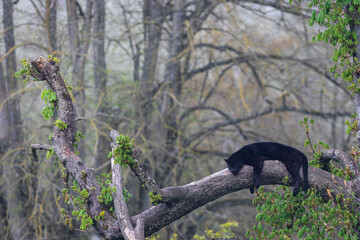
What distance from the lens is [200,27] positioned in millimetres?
12305

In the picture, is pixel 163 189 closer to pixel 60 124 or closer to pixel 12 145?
pixel 60 124

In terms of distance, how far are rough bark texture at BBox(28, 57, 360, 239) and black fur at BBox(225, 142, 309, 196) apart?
0.07 metres

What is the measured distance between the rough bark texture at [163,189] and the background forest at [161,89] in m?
5.24

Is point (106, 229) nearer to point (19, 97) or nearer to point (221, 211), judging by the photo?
point (19, 97)

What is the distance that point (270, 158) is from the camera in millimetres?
5219

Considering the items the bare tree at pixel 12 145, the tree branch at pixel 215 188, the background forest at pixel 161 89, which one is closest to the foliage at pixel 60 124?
the tree branch at pixel 215 188

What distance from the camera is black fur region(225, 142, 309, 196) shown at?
504 cm

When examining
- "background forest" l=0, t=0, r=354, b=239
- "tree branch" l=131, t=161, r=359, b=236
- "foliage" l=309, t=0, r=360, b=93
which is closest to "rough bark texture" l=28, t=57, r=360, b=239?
"tree branch" l=131, t=161, r=359, b=236

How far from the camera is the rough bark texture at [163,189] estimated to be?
4.84 m

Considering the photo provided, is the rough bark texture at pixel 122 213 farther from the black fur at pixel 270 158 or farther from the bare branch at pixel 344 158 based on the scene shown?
the bare branch at pixel 344 158

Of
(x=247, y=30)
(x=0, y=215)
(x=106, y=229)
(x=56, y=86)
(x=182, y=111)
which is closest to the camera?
(x=106, y=229)

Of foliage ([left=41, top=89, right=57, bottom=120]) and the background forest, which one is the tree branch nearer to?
foliage ([left=41, top=89, right=57, bottom=120])

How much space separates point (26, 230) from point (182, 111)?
4586mm

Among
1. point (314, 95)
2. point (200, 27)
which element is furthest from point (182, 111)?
point (314, 95)
